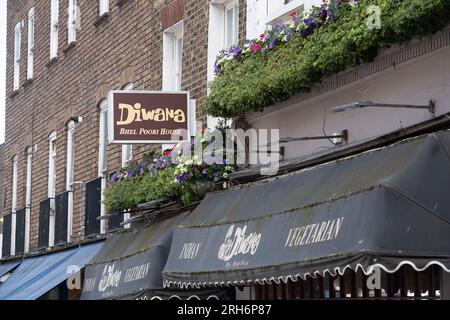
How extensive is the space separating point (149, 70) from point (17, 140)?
962 cm

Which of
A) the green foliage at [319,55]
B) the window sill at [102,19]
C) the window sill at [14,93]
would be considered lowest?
the green foliage at [319,55]

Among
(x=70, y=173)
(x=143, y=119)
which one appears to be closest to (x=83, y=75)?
(x=70, y=173)

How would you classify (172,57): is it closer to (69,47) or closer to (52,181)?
(69,47)

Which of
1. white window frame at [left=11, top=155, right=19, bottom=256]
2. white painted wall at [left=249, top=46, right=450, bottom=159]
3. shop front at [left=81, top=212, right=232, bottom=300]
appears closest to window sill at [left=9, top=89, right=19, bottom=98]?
white window frame at [left=11, top=155, right=19, bottom=256]

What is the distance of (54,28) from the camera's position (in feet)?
84.9

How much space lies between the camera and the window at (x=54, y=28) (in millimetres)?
25672

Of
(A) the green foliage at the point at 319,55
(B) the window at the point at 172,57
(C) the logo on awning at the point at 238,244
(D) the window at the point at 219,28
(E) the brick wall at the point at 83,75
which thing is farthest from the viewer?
(B) the window at the point at 172,57

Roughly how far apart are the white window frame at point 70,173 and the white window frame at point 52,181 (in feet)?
3.09

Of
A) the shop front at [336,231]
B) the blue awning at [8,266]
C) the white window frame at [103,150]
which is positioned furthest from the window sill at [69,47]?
the shop front at [336,231]

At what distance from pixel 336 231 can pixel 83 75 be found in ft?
45.5

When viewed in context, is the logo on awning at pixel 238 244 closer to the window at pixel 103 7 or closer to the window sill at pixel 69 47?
the window at pixel 103 7

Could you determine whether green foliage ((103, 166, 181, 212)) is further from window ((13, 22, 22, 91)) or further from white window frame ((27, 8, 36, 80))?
window ((13, 22, 22, 91))

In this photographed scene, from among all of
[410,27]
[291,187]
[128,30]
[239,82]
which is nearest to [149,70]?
[128,30]

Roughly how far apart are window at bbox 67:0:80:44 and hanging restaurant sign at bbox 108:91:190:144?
8194mm
